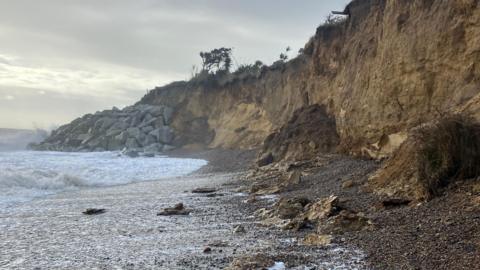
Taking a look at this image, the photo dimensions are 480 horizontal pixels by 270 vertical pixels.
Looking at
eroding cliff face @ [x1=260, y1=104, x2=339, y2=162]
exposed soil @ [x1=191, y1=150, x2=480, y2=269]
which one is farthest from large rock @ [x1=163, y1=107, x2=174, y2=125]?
exposed soil @ [x1=191, y1=150, x2=480, y2=269]

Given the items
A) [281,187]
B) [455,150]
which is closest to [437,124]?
[455,150]

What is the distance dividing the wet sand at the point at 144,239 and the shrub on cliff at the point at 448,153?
274 centimetres

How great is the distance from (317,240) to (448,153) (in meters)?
3.13

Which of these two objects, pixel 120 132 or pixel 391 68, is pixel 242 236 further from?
pixel 120 132

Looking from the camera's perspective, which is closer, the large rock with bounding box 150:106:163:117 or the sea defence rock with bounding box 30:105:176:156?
the sea defence rock with bounding box 30:105:176:156

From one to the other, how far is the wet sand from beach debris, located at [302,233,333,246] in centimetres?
18

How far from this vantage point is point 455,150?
8859mm

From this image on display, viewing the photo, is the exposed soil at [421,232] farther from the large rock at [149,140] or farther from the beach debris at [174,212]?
the large rock at [149,140]

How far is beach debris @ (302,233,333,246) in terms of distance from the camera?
7.63 metres

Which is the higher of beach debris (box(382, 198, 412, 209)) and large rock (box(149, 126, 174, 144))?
large rock (box(149, 126, 174, 144))

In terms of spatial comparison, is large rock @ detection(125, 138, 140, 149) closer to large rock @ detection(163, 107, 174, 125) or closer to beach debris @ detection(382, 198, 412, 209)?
large rock @ detection(163, 107, 174, 125)

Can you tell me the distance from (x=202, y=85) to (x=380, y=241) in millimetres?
50782

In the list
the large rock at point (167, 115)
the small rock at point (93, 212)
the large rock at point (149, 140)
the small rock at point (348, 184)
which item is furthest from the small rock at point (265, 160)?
the large rock at point (167, 115)

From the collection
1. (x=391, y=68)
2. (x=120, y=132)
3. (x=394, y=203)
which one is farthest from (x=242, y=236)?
(x=120, y=132)
